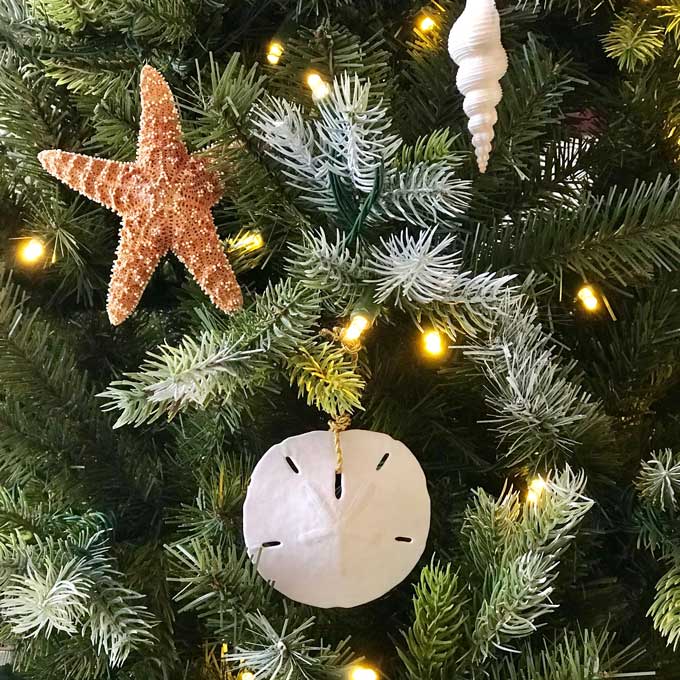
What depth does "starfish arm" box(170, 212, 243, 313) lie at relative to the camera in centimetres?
49

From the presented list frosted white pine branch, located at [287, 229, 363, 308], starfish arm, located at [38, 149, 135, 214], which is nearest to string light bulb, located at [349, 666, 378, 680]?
frosted white pine branch, located at [287, 229, 363, 308]

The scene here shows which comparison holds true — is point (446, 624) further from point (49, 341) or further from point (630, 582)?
point (49, 341)

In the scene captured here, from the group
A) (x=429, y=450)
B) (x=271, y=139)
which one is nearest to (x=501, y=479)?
(x=429, y=450)

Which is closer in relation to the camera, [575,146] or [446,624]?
[446,624]

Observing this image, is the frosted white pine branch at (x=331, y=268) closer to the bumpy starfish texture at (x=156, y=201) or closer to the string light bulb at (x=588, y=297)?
the bumpy starfish texture at (x=156, y=201)

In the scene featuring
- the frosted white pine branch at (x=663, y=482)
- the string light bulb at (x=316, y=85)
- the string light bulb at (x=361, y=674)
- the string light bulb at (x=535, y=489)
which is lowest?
the string light bulb at (x=361, y=674)

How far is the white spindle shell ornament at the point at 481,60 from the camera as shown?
0.45 m

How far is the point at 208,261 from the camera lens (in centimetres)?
49

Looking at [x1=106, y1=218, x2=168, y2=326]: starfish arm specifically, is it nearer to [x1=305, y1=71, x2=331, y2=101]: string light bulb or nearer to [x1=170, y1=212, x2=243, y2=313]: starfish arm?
[x1=170, y1=212, x2=243, y2=313]: starfish arm

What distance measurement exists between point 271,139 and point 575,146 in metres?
0.26

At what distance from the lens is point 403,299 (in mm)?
479

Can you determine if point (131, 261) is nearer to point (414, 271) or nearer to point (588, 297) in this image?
point (414, 271)

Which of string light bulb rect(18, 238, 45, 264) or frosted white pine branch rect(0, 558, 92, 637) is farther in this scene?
string light bulb rect(18, 238, 45, 264)

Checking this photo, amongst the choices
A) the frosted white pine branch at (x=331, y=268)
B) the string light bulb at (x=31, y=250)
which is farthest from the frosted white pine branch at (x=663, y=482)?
the string light bulb at (x=31, y=250)
